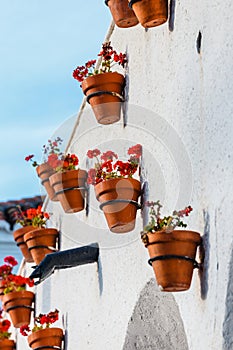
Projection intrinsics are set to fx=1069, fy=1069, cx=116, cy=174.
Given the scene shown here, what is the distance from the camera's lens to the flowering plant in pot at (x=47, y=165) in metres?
8.14

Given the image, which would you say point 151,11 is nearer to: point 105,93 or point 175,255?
point 105,93

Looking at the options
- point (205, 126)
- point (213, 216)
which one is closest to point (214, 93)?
point (205, 126)

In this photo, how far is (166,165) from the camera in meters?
5.89

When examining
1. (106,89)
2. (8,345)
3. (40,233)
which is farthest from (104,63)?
(8,345)

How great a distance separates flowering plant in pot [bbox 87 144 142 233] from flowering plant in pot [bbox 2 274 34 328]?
282 centimetres

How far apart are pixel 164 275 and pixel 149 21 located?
1.53 m

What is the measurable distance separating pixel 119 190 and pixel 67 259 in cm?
119

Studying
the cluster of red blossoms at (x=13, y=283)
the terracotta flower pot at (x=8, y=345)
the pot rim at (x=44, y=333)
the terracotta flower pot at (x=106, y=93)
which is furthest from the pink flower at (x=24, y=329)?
the terracotta flower pot at (x=106, y=93)

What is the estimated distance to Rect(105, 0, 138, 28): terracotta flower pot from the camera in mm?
6457

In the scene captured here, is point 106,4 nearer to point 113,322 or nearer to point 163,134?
point 163,134

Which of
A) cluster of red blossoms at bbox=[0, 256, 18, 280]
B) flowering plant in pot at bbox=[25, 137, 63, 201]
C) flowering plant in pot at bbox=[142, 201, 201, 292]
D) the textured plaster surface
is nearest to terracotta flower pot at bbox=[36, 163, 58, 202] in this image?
flowering plant in pot at bbox=[25, 137, 63, 201]

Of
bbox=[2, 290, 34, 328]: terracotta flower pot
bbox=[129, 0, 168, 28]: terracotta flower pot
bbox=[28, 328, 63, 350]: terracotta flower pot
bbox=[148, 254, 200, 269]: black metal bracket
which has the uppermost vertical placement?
bbox=[129, 0, 168, 28]: terracotta flower pot

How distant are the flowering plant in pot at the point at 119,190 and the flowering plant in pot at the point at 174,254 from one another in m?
0.95

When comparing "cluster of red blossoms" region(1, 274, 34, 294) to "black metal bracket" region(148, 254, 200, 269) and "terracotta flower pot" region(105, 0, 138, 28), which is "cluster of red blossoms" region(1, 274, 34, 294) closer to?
"terracotta flower pot" region(105, 0, 138, 28)
